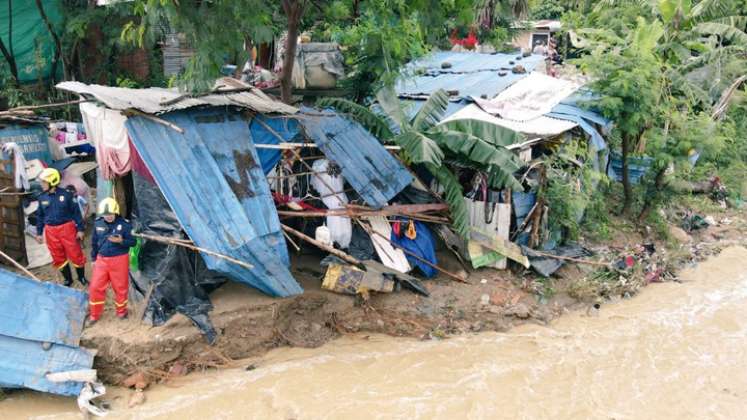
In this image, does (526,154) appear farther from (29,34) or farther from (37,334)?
(29,34)

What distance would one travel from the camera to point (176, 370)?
6.88 meters

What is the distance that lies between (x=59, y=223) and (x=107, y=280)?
98 centimetres

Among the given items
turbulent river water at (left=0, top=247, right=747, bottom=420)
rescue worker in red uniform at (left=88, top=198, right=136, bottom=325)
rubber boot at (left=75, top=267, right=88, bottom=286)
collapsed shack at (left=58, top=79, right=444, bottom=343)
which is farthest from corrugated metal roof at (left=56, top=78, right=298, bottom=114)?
turbulent river water at (left=0, top=247, right=747, bottom=420)

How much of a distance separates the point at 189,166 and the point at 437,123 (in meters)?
3.81

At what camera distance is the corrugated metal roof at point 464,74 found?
1188 cm

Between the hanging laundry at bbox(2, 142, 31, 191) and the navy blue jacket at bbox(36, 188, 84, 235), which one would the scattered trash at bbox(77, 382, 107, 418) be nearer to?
the navy blue jacket at bbox(36, 188, 84, 235)

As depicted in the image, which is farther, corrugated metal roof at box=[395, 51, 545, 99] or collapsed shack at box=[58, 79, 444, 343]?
corrugated metal roof at box=[395, 51, 545, 99]

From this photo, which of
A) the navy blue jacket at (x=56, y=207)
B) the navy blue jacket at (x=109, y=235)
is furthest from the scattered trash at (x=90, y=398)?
the navy blue jacket at (x=56, y=207)

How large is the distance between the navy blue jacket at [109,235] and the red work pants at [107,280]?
0.23ft

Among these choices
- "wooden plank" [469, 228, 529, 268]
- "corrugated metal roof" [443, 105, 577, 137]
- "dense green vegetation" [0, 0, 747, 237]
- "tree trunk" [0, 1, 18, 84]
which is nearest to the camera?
"dense green vegetation" [0, 0, 747, 237]

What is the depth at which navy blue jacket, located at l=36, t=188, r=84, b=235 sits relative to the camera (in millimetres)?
7109

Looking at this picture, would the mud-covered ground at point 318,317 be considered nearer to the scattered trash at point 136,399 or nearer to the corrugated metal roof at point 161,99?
the scattered trash at point 136,399

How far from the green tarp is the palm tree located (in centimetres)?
608

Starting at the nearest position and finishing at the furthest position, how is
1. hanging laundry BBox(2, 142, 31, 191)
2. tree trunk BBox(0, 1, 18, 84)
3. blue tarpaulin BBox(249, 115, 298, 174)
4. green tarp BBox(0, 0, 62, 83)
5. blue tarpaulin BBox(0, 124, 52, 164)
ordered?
1. hanging laundry BBox(2, 142, 31, 191)
2. blue tarpaulin BBox(249, 115, 298, 174)
3. blue tarpaulin BBox(0, 124, 52, 164)
4. tree trunk BBox(0, 1, 18, 84)
5. green tarp BBox(0, 0, 62, 83)
